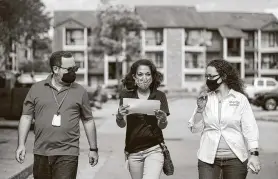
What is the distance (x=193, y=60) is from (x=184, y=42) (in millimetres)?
2772

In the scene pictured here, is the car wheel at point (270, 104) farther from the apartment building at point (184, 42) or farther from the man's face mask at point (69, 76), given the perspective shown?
the apartment building at point (184, 42)

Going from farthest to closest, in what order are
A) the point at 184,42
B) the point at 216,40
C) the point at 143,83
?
the point at 216,40 < the point at 184,42 < the point at 143,83

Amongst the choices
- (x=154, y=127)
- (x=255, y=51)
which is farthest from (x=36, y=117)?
(x=255, y=51)

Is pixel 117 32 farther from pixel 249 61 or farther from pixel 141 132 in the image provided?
pixel 141 132

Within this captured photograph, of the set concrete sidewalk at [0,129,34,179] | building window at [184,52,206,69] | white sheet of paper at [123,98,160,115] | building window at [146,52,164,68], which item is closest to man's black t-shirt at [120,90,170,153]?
white sheet of paper at [123,98,160,115]

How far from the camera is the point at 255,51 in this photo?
89.6 metres

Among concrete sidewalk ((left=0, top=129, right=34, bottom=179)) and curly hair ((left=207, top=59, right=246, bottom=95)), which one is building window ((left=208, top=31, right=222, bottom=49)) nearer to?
concrete sidewalk ((left=0, top=129, right=34, bottom=179))

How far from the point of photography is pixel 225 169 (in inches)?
226

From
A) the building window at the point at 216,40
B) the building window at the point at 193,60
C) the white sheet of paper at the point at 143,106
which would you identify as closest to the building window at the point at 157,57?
the building window at the point at 193,60

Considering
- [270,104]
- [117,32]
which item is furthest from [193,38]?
[270,104]

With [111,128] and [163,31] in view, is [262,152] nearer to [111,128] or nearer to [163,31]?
[111,128]

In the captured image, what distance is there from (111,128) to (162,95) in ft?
54.5

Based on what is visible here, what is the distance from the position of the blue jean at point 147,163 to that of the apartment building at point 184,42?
73.4 metres

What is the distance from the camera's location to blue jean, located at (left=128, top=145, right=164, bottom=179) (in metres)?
6.22
